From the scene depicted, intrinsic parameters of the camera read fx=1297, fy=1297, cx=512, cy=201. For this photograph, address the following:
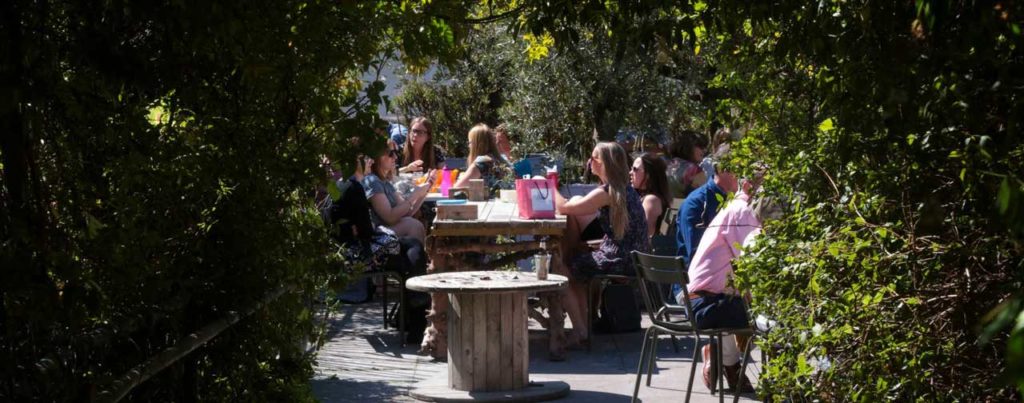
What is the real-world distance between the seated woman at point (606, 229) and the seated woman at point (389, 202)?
141cm

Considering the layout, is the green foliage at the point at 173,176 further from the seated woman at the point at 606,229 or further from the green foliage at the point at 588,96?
the green foliage at the point at 588,96

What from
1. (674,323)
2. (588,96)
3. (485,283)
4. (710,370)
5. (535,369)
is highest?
(588,96)

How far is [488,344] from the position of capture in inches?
322

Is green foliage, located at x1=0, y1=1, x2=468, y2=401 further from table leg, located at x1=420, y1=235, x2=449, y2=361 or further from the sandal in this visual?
the sandal

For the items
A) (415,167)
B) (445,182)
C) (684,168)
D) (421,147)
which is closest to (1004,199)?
(684,168)

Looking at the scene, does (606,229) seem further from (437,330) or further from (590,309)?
(437,330)

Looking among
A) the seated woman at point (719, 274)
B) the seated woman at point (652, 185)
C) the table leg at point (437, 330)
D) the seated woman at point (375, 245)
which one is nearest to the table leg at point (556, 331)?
the table leg at point (437, 330)

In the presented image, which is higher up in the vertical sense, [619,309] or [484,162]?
[484,162]

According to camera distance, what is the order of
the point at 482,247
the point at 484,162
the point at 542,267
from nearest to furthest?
the point at 542,267
the point at 482,247
the point at 484,162

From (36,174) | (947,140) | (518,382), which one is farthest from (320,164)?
(518,382)

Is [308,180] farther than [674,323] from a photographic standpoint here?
No

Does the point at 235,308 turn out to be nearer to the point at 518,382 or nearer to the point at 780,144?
the point at 780,144

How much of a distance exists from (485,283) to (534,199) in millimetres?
1685

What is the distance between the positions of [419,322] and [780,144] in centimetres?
607
